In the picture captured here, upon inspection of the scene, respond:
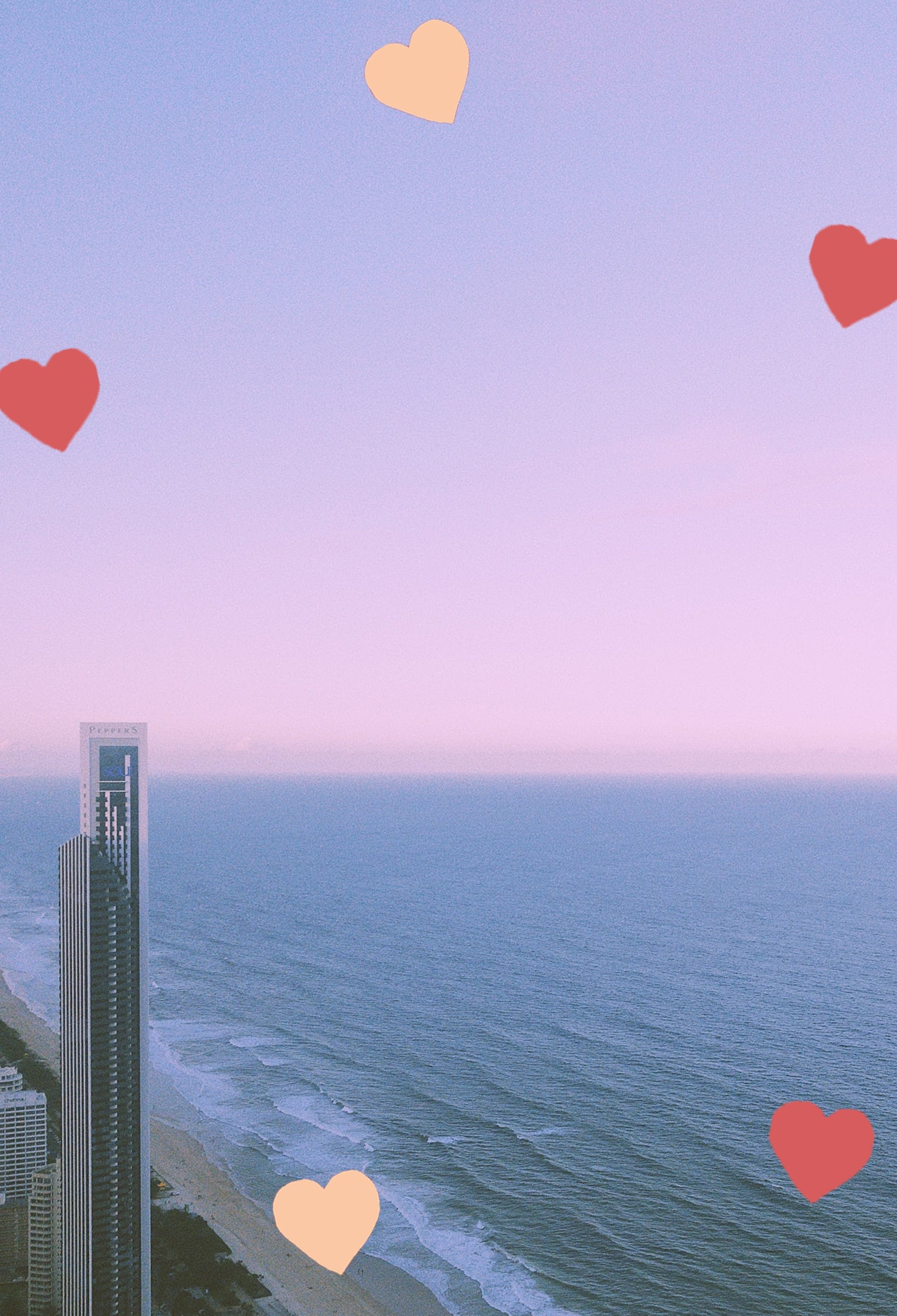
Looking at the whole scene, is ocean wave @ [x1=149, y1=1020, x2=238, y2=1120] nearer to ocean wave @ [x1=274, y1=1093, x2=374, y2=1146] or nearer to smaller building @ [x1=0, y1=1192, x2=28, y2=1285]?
ocean wave @ [x1=274, y1=1093, x2=374, y2=1146]

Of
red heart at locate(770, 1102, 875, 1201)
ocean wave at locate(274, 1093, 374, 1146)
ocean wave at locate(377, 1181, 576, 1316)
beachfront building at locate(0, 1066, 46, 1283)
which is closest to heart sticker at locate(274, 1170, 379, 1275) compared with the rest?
red heart at locate(770, 1102, 875, 1201)

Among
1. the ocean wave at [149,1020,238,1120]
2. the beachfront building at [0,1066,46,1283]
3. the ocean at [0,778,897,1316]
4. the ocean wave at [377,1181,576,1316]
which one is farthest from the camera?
the ocean wave at [149,1020,238,1120]

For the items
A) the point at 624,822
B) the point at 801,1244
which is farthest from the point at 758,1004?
the point at 624,822

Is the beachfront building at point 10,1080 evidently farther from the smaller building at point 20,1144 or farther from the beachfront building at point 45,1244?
the beachfront building at point 45,1244

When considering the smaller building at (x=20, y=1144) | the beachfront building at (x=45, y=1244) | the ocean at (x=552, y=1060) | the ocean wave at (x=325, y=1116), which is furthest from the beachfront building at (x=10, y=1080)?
the ocean wave at (x=325, y=1116)

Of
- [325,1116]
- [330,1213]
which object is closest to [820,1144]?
[330,1213]
